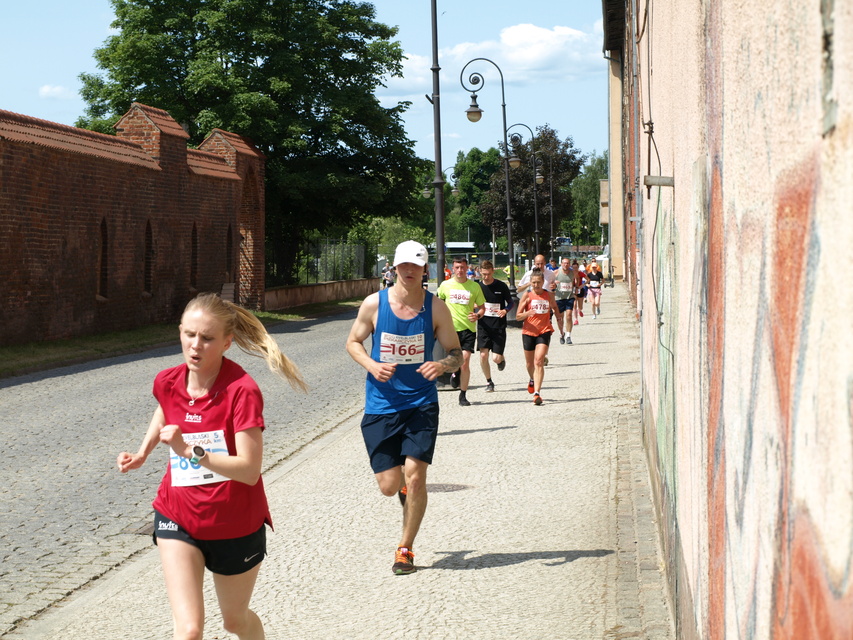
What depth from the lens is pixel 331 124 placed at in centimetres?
4412

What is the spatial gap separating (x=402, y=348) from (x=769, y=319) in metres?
4.83

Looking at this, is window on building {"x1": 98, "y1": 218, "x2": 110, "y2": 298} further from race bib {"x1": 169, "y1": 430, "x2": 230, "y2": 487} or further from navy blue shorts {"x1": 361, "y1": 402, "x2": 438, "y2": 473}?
race bib {"x1": 169, "y1": 430, "x2": 230, "y2": 487}

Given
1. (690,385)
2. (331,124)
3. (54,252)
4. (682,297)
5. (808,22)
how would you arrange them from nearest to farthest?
(808,22), (690,385), (682,297), (54,252), (331,124)

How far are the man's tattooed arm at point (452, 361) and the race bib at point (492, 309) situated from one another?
798 centimetres

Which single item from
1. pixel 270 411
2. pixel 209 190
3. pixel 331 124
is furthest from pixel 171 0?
pixel 270 411

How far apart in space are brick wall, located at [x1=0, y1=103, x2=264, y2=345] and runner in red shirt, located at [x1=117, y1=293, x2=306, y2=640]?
64.2 ft

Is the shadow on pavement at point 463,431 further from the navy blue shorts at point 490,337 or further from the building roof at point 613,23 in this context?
the building roof at point 613,23

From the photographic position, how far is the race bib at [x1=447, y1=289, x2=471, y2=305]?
45.5ft

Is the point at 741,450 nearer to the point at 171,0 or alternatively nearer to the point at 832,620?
the point at 832,620

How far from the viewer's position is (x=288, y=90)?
43.5m

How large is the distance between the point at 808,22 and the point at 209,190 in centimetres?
3448

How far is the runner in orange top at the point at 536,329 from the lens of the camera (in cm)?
1348

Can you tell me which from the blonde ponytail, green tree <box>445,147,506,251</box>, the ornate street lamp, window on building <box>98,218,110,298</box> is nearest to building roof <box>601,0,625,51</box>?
the ornate street lamp

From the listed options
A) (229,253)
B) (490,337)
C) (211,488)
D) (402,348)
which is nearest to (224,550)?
(211,488)
